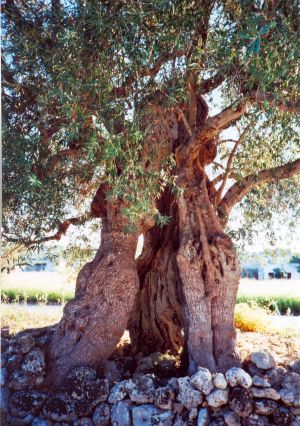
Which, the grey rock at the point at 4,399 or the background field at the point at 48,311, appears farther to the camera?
the background field at the point at 48,311

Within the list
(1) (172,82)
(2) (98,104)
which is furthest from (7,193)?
(1) (172,82)

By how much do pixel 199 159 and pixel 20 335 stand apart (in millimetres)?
3606

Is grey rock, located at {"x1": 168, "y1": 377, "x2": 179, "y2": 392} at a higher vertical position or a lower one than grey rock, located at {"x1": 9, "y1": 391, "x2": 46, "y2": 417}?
higher

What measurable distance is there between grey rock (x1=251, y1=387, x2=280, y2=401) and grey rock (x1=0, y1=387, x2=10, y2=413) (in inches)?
114

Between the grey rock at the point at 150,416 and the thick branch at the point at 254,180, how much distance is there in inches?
128

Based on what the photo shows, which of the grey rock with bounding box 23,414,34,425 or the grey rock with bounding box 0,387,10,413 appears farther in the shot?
the grey rock with bounding box 0,387,10,413

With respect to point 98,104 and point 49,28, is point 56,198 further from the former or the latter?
point 49,28

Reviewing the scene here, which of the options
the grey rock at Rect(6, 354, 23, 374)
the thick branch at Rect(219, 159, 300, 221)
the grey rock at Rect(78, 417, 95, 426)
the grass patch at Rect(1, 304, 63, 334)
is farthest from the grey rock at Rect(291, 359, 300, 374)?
the grass patch at Rect(1, 304, 63, 334)

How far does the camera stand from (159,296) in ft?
24.2

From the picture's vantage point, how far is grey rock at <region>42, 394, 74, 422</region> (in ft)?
17.5

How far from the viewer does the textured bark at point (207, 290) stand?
6160mm

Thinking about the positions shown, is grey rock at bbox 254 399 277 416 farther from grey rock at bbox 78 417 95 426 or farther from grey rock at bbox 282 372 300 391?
grey rock at bbox 78 417 95 426

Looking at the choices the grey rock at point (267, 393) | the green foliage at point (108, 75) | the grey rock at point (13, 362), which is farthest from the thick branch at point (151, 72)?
the grey rock at point (267, 393)

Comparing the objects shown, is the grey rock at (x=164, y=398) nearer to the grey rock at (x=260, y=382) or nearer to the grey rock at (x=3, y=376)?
the grey rock at (x=260, y=382)
